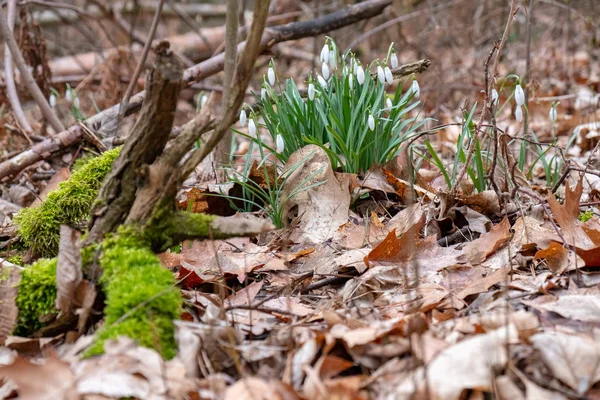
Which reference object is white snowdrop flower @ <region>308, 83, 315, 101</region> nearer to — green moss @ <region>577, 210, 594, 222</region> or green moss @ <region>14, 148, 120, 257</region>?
green moss @ <region>14, 148, 120, 257</region>

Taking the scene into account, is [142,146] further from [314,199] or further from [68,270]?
[314,199]

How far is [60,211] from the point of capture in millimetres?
2738

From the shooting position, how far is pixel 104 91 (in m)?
5.66

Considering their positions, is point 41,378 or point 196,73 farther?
point 196,73

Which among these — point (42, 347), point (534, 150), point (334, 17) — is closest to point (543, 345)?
point (42, 347)

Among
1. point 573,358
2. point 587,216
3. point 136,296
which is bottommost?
point 587,216

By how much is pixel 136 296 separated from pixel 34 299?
440mm

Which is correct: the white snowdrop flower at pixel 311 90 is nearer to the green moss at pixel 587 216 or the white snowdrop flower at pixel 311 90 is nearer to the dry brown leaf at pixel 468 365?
the green moss at pixel 587 216

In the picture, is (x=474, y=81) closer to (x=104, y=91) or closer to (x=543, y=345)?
(x=104, y=91)

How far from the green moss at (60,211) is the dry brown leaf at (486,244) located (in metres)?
1.60

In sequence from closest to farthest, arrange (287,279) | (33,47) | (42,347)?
(42,347)
(287,279)
(33,47)

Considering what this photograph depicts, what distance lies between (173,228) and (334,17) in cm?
351

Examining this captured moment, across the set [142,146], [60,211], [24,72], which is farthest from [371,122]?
[24,72]

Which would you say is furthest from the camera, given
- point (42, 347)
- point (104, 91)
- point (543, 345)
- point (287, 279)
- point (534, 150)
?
point (104, 91)
